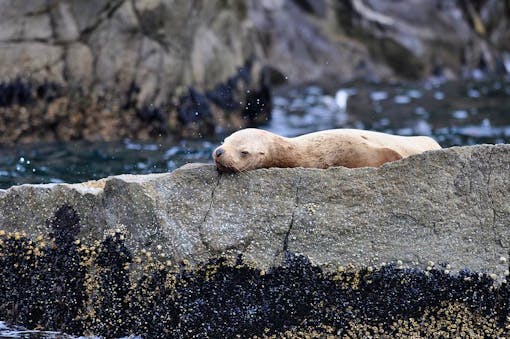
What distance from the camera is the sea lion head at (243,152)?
5.27 metres

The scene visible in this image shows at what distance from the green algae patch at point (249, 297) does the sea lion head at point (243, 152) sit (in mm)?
590

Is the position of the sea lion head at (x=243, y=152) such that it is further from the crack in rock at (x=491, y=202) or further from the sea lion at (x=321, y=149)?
the crack in rock at (x=491, y=202)

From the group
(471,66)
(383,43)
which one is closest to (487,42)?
(471,66)

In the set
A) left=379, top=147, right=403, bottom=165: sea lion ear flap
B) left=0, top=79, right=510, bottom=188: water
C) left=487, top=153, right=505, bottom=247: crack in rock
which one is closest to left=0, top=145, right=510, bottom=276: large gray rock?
left=487, top=153, right=505, bottom=247: crack in rock

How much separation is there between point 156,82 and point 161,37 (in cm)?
58

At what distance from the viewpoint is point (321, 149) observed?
5.95 meters

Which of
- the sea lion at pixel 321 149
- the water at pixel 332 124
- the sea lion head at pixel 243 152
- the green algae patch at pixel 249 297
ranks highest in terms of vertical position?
the sea lion head at pixel 243 152

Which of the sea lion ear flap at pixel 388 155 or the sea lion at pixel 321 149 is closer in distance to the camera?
the sea lion at pixel 321 149

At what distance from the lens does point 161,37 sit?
37.3ft

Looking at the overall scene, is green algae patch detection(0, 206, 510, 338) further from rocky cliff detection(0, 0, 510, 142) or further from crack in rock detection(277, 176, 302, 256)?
rocky cliff detection(0, 0, 510, 142)

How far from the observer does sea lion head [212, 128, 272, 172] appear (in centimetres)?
527

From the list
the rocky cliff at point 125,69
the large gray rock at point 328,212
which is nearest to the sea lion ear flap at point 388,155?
the large gray rock at point 328,212

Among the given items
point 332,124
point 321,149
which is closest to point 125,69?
point 332,124

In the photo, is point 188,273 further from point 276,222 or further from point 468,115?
point 468,115
